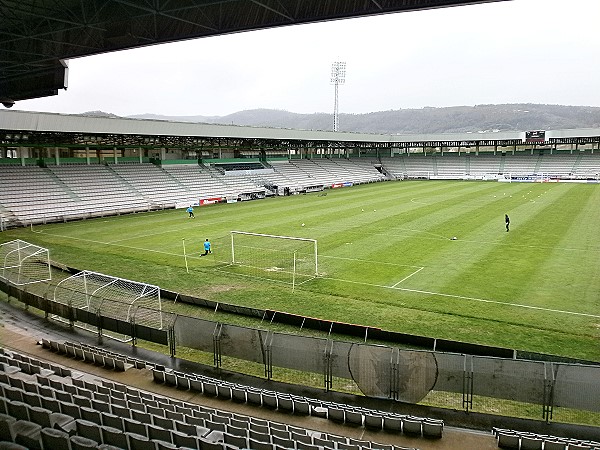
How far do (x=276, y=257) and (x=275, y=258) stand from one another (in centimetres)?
17

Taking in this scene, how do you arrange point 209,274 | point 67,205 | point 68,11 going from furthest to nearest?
→ point 67,205, point 209,274, point 68,11

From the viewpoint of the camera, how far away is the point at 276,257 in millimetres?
24188

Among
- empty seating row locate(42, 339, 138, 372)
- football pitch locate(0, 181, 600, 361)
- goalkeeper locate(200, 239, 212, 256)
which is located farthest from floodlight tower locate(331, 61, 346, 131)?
empty seating row locate(42, 339, 138, 372)

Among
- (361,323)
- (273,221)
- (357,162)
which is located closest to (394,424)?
(361,323)

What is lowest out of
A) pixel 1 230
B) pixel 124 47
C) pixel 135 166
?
pixel 1 230

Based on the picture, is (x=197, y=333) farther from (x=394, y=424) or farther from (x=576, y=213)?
(x=576, y=213)

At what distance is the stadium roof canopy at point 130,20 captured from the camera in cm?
1337

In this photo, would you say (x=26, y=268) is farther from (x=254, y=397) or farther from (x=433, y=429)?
(x=433, y=429)

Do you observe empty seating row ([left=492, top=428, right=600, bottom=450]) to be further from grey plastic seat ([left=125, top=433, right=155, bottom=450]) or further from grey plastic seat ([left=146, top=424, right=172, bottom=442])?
grey plastic seat ([left=125, top=433, right=155, bottom=450])

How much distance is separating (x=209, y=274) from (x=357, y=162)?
238 feet

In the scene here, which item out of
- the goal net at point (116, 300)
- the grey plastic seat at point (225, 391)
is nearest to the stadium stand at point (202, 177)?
the goal net at point (116, 300)

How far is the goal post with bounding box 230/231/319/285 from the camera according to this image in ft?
69.8

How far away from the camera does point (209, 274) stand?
21.2 metres

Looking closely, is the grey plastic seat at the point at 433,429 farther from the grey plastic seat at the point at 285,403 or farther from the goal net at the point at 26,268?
the goal net at the point at 26,268
